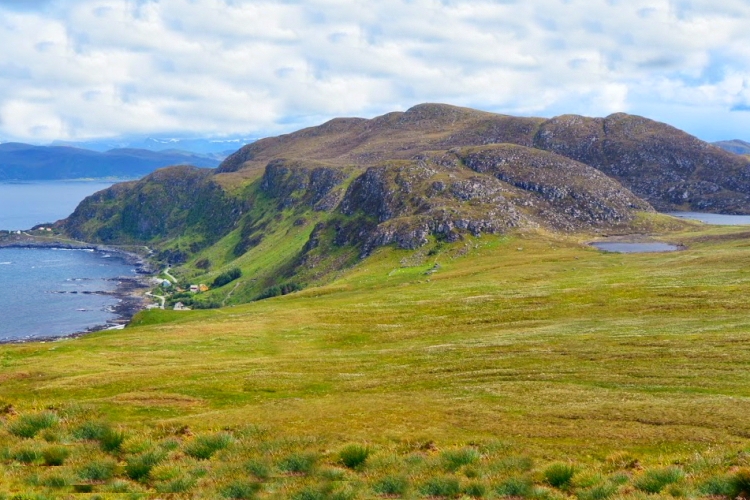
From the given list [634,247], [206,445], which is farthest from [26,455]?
[634,247]

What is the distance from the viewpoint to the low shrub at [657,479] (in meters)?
24.3

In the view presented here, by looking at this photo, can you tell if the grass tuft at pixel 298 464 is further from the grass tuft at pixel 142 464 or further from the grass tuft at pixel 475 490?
the grass tuft at pixel 475 490

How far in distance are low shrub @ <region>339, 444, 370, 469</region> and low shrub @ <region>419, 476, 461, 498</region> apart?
4708mm

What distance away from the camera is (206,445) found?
3042 cm

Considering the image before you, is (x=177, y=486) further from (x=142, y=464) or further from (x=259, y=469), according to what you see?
(x=259, y=469)

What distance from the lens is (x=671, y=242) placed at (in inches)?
7416

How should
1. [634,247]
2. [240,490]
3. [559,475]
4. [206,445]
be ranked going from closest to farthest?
[240,490] → [559,475] → [206,445] → [634,247]

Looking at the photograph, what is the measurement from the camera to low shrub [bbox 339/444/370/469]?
28.6m

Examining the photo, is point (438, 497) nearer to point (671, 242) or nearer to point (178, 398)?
point (178, 398)

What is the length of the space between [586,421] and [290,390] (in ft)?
90.6

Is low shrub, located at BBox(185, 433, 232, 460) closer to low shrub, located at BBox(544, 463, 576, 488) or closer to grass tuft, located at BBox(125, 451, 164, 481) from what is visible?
grass tuft, located at BBox(125, 451, 164, 481)

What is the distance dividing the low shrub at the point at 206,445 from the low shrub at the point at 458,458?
11727 mm

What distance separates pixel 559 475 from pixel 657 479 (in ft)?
13.2

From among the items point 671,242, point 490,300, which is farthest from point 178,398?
point 671,242
